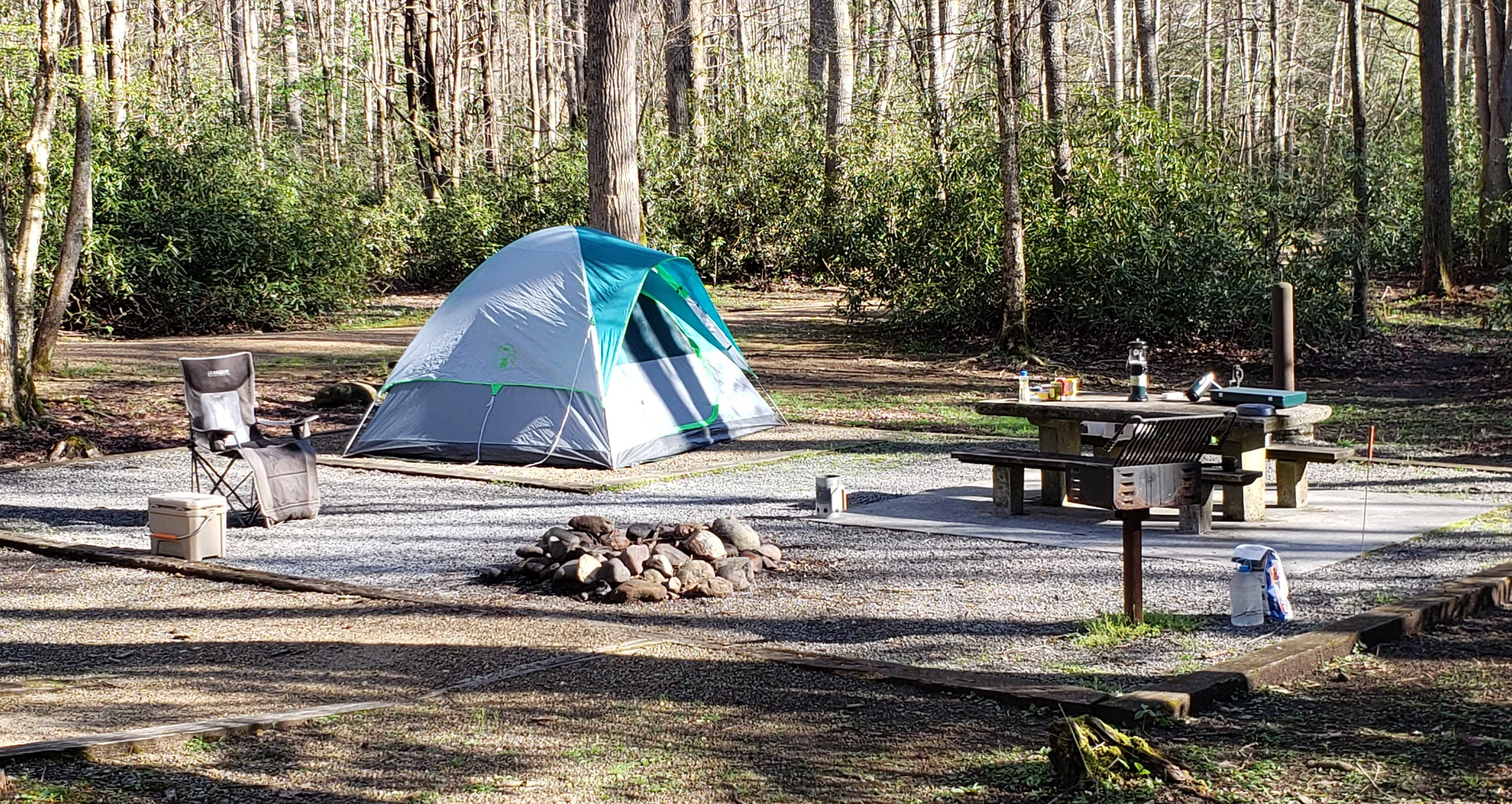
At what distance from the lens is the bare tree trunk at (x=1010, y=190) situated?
1605cm

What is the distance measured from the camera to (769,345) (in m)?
18.7

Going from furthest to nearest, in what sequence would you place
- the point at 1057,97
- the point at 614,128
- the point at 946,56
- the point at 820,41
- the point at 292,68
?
the point at 946,56 < the point at 292,68 < the point at 820,41 < the point at 1057,97 < the point at 614,128

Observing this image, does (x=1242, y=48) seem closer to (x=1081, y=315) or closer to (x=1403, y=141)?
(x=1403, y=141)

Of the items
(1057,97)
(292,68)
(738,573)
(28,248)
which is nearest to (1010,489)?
(738,573)

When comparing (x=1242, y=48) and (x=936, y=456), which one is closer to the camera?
(x=936, y=456)

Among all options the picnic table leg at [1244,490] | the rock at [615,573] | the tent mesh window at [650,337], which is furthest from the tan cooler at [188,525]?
the picnic table leg at [1244,490]

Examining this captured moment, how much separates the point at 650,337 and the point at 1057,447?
3.53 m

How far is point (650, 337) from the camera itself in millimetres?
11281

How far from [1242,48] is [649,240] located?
3269cm

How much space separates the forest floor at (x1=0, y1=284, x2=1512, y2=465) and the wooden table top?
298 cm

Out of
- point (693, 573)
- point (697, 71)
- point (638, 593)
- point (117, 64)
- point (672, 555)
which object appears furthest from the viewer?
point (697, 71)

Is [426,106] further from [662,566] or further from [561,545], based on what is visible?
[662,566]

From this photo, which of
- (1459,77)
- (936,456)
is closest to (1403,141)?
(1459,77)

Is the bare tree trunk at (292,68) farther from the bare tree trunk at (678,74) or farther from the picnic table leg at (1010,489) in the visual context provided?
the picnic table leg at (1010,489)
